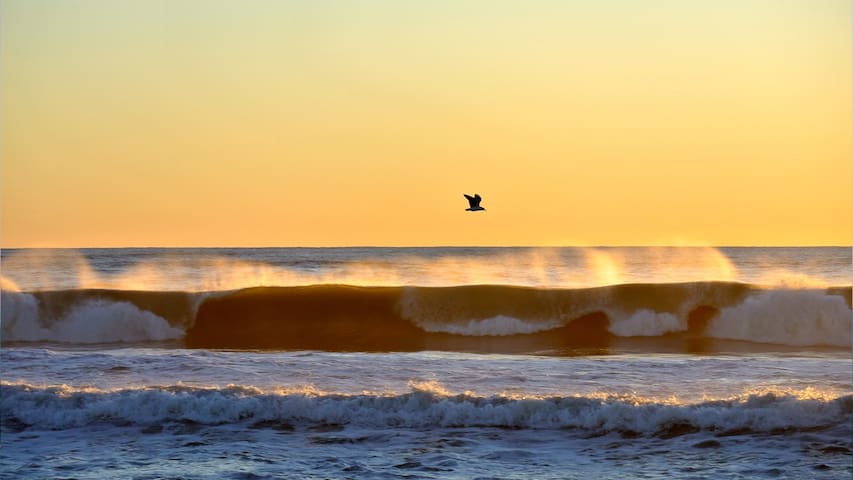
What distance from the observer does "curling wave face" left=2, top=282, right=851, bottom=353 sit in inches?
890

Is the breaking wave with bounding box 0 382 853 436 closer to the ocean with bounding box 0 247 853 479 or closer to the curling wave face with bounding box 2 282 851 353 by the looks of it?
the ocean with bounding box 0 247 853 479

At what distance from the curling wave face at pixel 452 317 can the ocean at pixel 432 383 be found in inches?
2.3

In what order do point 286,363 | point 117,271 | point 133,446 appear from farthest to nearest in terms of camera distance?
point 117,271
point 286,363
point 133,446

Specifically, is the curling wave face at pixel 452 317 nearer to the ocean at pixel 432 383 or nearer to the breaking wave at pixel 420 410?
the ocean at pixel 432 383

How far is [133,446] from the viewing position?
1130cm

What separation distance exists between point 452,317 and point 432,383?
32.6 feet

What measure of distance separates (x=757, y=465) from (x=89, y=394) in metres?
7.92

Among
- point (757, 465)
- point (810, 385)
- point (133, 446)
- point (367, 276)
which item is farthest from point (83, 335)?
point (367, 276)

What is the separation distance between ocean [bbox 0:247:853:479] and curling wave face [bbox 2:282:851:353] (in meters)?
0.06

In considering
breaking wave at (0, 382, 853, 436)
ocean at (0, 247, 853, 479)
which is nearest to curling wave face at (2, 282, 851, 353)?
ocean at (0, 247, 853, 479)

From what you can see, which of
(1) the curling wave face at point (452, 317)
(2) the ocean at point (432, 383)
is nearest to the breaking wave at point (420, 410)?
(2) the ocean at point (432, 383)

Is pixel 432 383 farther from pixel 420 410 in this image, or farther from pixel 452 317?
pixel 452 317

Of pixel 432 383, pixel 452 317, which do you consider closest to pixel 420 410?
pixel 432 383

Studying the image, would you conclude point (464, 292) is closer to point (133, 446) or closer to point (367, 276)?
point (133, 446)
